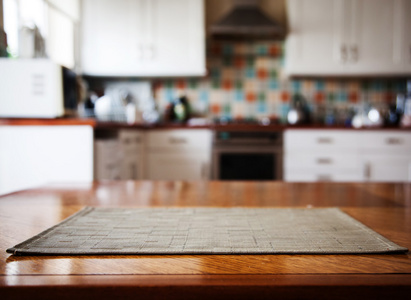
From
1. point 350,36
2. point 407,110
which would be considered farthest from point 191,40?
point 407,110

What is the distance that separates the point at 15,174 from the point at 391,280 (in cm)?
215

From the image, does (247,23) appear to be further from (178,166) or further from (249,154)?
(178,166)

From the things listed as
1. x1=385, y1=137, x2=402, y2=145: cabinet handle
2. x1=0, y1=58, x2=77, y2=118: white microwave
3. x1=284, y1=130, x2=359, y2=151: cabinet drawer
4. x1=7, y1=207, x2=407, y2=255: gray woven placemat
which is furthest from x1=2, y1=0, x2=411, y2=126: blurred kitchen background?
x1=7, y1=207, x2=407, y2=255: gray woven placemat

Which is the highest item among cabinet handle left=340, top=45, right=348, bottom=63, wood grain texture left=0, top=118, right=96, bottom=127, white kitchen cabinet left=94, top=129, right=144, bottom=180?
cabinet handle left=340, top=45, right=348, bottom=63

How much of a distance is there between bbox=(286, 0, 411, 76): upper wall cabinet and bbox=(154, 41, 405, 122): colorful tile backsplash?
39cm

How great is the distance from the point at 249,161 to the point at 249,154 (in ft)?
0.21

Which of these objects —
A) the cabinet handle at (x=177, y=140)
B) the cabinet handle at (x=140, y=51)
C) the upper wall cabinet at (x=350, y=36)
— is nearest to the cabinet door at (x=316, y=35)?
the upper wall cabinet at (x=350, y=36)

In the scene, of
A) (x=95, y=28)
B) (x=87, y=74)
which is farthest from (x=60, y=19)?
(x=87, y=74)

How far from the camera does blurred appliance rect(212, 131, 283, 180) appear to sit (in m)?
3.01

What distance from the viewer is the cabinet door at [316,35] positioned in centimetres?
323

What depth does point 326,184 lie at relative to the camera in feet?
3.10

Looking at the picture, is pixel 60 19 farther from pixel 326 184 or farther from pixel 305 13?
pixel 326 184

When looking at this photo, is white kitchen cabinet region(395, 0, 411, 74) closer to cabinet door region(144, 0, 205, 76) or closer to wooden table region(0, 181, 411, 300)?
cabinet door region(144, 0, 205, 76)

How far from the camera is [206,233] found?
0.47 metres
